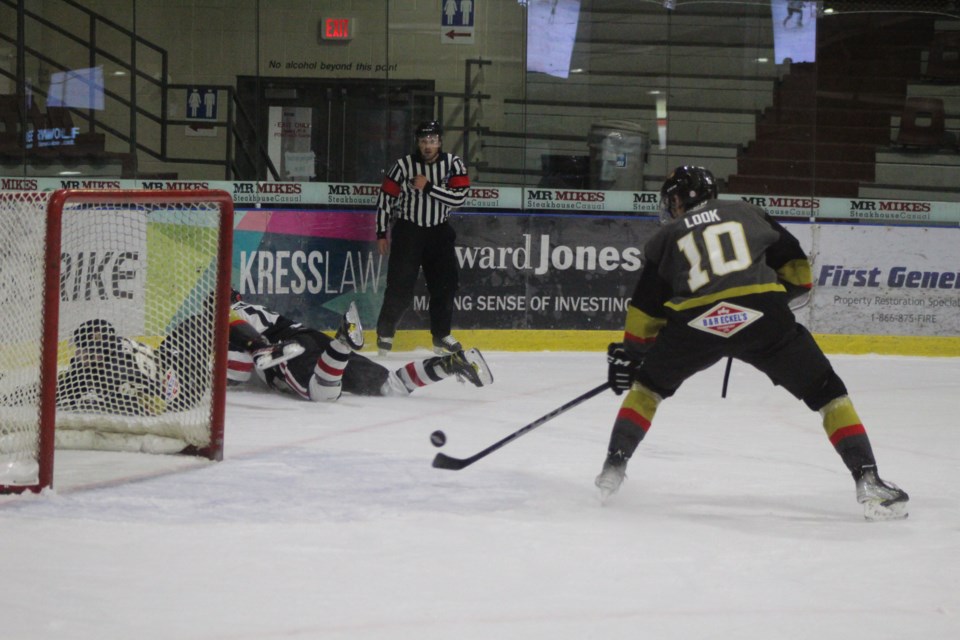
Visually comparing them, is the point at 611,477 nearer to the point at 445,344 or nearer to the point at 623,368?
the point at 623,368

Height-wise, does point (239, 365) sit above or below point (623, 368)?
below

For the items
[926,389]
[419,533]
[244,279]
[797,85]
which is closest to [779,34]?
[797,85]

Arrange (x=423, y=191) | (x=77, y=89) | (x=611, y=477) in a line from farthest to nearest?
1. (x=423, y=191)
2. (x=77, y=89)
3. (x=611, y=477)

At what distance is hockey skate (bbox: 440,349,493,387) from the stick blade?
47.8 inches

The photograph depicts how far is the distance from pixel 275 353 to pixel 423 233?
1.89 m

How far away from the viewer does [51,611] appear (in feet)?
7.73

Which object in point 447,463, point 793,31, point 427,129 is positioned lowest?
point 447,463

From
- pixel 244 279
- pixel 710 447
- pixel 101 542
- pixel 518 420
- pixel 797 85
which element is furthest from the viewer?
pixel 797 85

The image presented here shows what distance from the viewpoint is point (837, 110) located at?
7543mm

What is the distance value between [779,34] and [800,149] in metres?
0.71

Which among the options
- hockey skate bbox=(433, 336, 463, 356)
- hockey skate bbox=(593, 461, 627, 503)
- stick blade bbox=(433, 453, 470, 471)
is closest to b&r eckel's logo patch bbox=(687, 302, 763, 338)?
hockey skate bbox=(593, 461, 627, 503)

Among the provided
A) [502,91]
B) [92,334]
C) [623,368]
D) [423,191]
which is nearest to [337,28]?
[502,91]

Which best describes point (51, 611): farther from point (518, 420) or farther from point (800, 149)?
point (800, 149)

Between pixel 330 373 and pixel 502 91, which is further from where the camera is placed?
pixel 502 91
